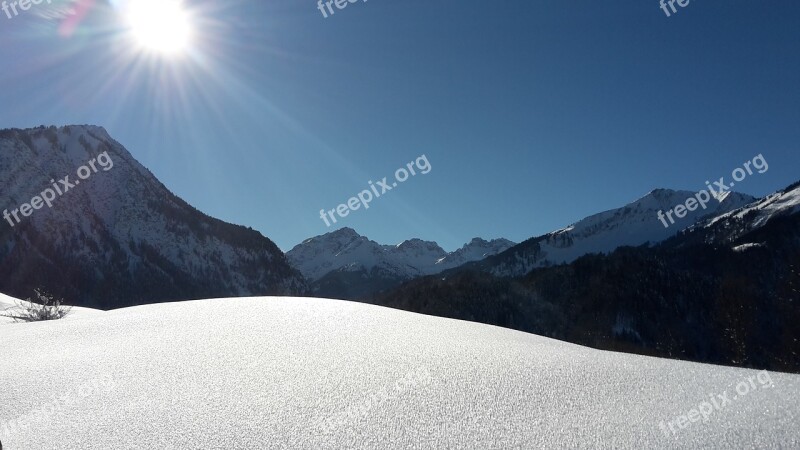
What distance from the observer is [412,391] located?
2451 mm

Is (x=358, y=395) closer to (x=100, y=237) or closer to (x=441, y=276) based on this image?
(x=441, y=276)

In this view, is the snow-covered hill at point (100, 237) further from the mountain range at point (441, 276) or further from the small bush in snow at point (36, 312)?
the small bush in snow at point (36, 312)

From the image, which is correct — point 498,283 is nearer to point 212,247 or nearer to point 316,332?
point 316,332

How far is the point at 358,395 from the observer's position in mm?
2412

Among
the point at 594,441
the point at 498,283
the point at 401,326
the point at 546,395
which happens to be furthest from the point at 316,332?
the point at 498,283

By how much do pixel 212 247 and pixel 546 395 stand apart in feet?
695

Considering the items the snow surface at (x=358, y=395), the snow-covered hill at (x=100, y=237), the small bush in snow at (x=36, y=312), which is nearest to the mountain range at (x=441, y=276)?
the snow-covered hill at (x=100, y=237)

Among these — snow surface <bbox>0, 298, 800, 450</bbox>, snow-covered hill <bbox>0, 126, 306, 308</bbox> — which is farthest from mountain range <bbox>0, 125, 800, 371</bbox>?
snow surface <bbox>0, 298, 800, 450</bbox>

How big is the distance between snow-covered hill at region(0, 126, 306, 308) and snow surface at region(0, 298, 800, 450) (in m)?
147

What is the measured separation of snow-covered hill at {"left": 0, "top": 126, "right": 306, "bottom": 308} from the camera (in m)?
131

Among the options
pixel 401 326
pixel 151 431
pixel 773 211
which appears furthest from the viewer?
pixel 773 211

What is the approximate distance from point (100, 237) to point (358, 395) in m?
192

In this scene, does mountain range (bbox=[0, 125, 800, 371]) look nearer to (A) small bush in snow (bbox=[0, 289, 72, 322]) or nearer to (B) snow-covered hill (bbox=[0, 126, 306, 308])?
(B) snow-covered hill (bbox=[0, 126, 306, 308])

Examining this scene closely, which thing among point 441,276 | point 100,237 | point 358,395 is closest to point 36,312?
point 358,395
